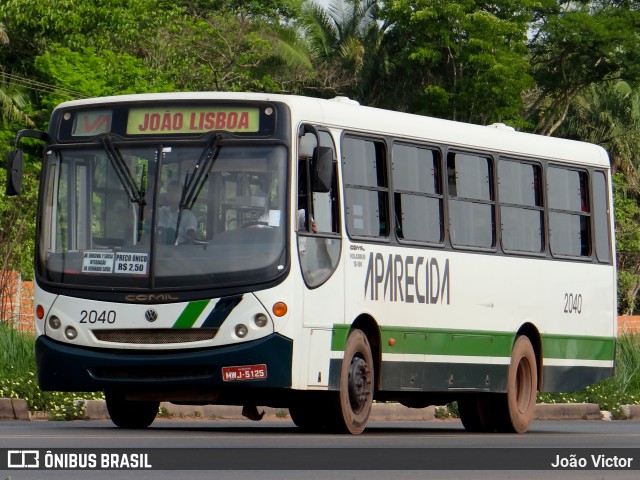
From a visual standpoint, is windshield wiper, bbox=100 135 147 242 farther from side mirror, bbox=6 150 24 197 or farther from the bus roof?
side mirror, bbox=6 150 24 197

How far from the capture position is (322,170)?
1503 cm

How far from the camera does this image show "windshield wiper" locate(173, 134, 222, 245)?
15156 millimetres

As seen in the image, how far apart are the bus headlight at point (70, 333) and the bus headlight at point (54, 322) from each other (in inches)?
3.7

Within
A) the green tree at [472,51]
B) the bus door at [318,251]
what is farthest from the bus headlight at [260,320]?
the green tree at [472,51]

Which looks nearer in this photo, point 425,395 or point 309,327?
point 309,327

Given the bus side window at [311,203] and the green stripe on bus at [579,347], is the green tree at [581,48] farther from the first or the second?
the bus side window at [311,203]

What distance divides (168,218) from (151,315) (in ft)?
2.83

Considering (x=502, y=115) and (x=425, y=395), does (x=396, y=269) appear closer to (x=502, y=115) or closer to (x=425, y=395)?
(x=425, y=395)

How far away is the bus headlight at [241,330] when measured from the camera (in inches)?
583

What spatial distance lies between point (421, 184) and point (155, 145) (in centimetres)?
300

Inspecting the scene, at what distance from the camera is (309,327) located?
15.1 metres

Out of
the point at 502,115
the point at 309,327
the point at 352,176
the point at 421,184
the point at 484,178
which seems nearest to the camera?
the point at 309,327

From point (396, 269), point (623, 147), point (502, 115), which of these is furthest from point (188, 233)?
point (623, 147)

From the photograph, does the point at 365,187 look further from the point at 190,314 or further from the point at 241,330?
the point at 190,314
